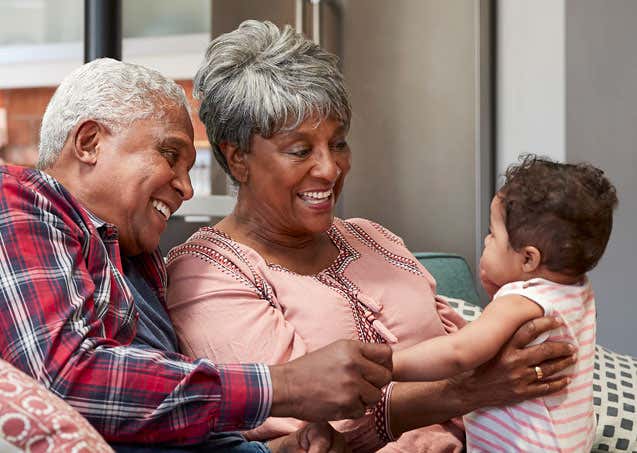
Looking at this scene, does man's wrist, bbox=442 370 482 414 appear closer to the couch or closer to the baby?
the baby

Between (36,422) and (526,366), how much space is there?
88 cm

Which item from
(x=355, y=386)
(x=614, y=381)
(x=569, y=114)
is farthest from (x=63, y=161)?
(x=569, y=114)

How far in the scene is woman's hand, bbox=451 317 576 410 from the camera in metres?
1.49

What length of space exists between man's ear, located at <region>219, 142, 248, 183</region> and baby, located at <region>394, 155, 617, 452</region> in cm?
52

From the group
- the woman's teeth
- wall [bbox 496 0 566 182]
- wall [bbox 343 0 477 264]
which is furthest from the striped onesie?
wall [bbox 343 0 477 264]

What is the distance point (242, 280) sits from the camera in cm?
160

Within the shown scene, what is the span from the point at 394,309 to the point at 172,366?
63cm

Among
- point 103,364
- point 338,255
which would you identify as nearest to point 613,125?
point 338,255

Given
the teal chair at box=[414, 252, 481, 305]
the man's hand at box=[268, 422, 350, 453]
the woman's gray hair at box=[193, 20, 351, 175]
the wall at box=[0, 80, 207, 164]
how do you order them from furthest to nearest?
the wall at box=[0, 80, 207, 164], the teal chair at box=[414, 252, 481, 305], the woman's gray hair at box=[193, 20, 351, 175], the man's hand at box=[268, 422, 350, 453]

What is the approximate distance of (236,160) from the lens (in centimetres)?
177

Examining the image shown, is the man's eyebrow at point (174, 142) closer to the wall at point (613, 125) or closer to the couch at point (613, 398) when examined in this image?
the couch at point (613, 398)

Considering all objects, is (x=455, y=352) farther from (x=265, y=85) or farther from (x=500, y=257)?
(x=265, y=85)

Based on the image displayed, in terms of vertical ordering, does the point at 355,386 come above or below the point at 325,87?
below

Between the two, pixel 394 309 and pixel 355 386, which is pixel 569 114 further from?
pixel 355 386
